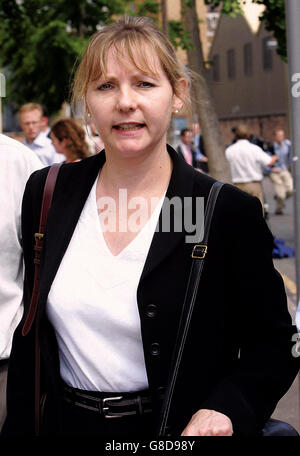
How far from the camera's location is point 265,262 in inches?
85.7

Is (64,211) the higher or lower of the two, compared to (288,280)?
Result: higher

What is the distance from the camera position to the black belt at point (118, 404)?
7.07ft

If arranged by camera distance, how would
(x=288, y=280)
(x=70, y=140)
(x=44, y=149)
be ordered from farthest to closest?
1. (x=288, y=280)
2. (x=44, y=149)
3. (x=70, y=140)

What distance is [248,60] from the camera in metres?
53.9

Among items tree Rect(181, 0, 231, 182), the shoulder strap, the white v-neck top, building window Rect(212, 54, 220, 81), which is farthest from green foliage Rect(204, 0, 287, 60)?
building window Rect(212, 54, 220, 81)

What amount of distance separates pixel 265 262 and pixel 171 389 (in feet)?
1.31

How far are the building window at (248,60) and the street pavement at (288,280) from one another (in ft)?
92.1

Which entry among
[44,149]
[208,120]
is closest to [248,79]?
[208,120]

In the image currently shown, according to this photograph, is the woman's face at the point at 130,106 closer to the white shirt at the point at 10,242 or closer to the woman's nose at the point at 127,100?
the woman's nose at the point at 127,100

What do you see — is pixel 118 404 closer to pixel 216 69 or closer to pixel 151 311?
pixel 151 311

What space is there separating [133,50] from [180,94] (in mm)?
219

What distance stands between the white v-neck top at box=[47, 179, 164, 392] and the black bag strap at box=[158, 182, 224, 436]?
0.10m

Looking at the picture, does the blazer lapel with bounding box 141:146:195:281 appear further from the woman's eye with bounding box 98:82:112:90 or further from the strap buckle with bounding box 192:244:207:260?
the woman's eye with bounding box 98:82:112:90
